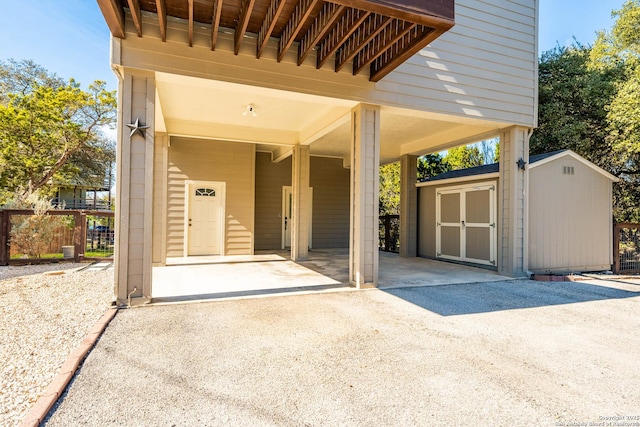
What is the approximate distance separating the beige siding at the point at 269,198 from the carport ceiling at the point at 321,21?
5.48 m

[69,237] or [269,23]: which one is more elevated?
[269,23]

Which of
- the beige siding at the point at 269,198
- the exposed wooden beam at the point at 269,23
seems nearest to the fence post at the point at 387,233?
the beige siding at the point at 269,198

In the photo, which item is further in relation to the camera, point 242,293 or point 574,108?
point 574,108

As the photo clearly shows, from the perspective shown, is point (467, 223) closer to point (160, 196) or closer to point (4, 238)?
point (160, 196)

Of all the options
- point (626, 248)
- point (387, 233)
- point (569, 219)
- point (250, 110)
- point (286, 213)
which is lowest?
point (626, 248)

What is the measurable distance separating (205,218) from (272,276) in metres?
3.34

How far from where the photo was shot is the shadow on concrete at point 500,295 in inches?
157

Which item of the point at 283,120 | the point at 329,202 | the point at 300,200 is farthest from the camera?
the point at 329,202

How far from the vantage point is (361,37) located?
392 centimetres

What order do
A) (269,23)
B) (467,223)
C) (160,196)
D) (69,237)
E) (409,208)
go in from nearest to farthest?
1. (269,23)
2. (160,196)
3. (69,237)
4. (467,223)
5. (409,208)

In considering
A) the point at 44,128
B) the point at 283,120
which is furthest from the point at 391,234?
the point at 44,128

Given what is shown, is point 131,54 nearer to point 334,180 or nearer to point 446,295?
point 446,295

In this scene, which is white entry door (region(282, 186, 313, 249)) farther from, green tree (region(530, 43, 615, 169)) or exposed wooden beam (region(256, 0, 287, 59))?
green tree (region(530, 43, 615, 169))

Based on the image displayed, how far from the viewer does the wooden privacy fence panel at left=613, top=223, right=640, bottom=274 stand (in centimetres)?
695
